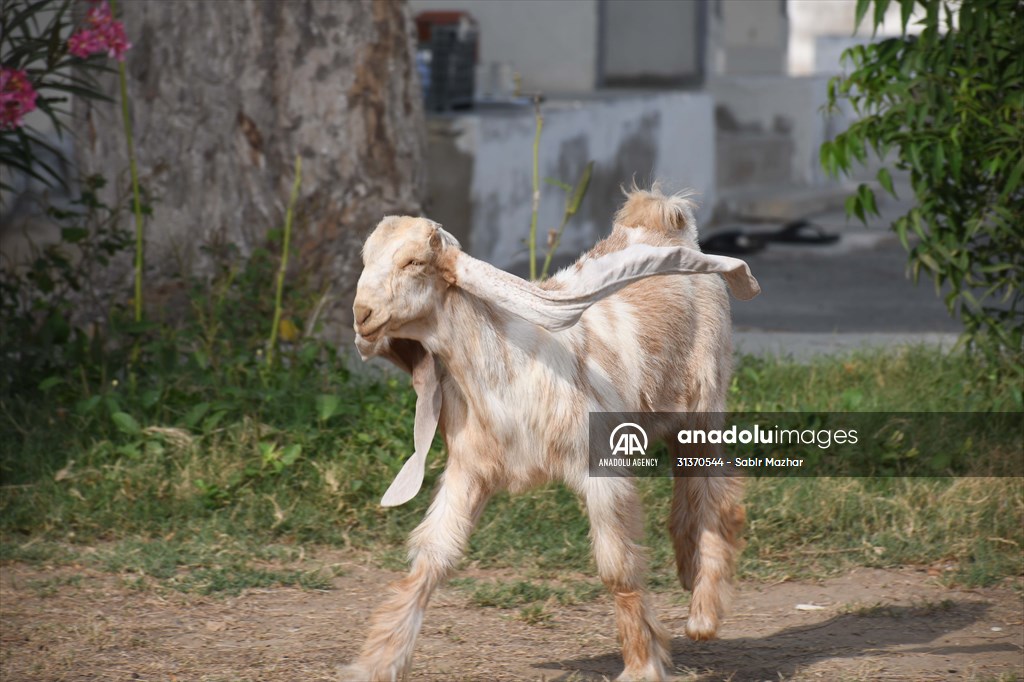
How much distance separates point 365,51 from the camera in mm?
7098

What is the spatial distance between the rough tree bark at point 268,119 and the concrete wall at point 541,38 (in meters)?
5.59

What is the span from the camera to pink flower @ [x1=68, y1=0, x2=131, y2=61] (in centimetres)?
548

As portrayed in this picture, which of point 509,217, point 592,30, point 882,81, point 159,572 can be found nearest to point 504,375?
point 159,572

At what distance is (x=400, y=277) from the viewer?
3156 millimetres

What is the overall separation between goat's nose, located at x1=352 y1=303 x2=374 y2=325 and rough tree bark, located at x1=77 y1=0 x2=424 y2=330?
3934mm

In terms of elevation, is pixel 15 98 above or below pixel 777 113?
above

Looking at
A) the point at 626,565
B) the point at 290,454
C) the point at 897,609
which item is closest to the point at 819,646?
the point at 897,609

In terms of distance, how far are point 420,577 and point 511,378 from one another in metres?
0.55

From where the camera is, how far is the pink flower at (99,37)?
5477 mm

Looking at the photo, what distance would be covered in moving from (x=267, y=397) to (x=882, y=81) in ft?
9.67

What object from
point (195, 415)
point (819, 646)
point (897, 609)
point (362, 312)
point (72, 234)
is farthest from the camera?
point (72, 234)

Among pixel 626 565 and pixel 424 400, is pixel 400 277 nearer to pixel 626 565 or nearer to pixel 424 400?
pixel 424 400

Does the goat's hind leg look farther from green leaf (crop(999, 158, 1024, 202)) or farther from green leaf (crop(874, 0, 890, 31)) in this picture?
green leaf (crop(874, 0, 890, 31))

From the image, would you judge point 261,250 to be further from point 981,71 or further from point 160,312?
point 981,71
